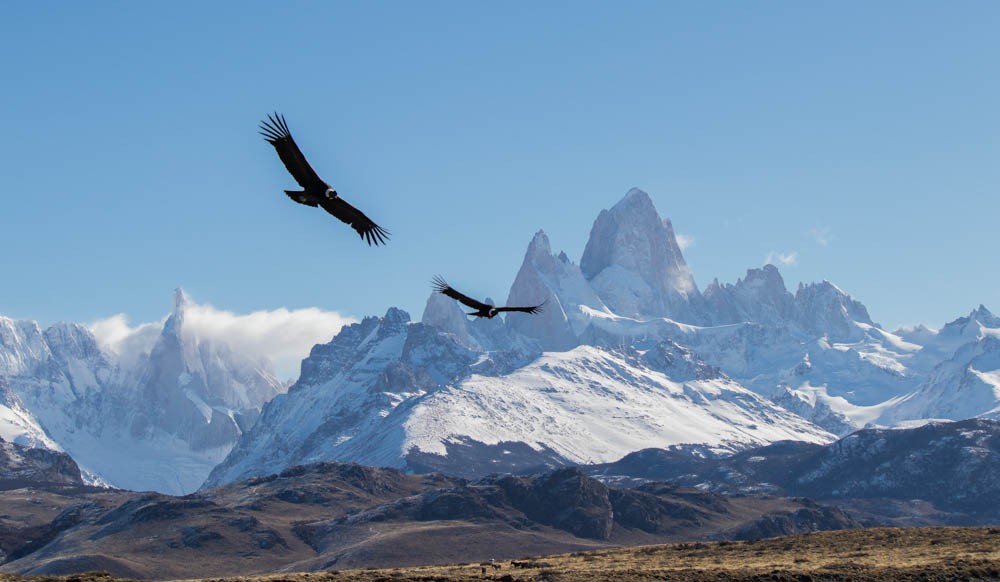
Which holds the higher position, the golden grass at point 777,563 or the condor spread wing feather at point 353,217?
the condor spread wing feather at point 353,217

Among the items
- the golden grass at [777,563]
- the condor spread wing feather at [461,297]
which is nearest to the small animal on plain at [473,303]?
the condor spread wing feather at [461,297]

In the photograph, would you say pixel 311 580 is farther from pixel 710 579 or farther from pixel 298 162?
pixel 298 162

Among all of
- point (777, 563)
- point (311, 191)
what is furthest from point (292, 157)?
point (777, 563)

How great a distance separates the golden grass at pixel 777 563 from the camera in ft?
307

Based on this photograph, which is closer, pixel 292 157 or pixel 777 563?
pixel 292 157

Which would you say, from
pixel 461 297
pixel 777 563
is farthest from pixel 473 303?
pixel 777 563

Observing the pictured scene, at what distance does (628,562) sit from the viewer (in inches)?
4136

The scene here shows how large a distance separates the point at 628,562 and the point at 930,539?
87.3 feet

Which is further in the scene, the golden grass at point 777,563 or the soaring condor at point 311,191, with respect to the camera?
the golden grass at point 777,563

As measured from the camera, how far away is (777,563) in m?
103

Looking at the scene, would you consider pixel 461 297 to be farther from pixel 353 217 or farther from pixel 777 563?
pixel 777 563

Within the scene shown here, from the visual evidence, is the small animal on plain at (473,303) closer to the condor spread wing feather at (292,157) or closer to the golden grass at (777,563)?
the condor spread wing feather at (292,157)

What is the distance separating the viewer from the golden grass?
93.5 meters

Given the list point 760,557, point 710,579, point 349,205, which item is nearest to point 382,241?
point 349,205
